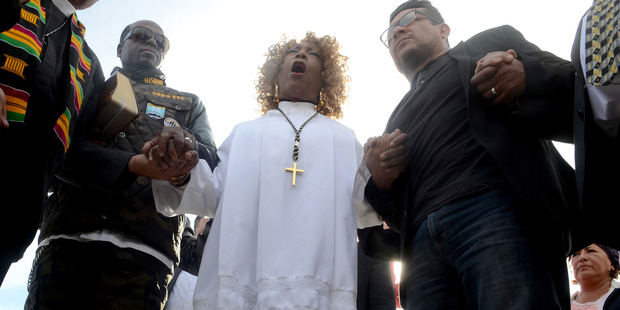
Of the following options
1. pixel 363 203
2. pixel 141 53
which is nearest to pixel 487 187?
pixel 363 203

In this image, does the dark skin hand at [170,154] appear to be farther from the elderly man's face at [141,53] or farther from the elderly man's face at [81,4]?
the elderly man's face at [141,53]

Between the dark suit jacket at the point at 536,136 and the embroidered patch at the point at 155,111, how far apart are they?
1.69 m

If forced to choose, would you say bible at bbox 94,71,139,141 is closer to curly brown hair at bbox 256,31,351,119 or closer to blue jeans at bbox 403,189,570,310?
curly brown hair at bbox 256,31,351,119

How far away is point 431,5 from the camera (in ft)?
12.7

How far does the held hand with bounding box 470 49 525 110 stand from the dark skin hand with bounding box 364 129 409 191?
16.5 inches

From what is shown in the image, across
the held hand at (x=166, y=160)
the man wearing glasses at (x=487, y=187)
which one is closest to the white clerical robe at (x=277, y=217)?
the held hand at (x=166, y=160)

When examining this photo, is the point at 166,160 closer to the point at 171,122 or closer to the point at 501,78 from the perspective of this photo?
the point at 171,122

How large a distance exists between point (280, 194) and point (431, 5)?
1.77 m

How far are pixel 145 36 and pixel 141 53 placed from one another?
0.15 m

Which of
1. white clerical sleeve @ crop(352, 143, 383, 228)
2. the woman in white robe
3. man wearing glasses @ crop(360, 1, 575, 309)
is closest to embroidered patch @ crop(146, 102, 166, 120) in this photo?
the woman in white robe

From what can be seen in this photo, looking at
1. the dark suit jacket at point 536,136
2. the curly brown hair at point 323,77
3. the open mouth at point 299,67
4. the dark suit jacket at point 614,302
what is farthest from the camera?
the curly brown hair at point 323,77

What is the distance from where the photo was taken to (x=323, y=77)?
411 cm

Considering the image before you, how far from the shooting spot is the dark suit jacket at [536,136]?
2.18m

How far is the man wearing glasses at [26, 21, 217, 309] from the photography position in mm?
2824
